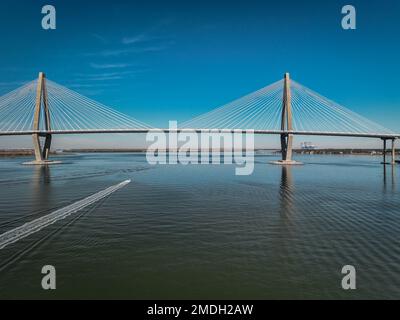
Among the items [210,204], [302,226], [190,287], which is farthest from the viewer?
[210,204]

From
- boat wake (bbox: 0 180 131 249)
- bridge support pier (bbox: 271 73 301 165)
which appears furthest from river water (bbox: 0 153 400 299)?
bridge support pier (bbox: 271 73 301 165)

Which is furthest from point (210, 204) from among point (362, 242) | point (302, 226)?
point (362, 242)

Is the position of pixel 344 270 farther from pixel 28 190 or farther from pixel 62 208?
pixel 28 190

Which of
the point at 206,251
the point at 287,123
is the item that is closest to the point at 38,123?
the point at 287,123

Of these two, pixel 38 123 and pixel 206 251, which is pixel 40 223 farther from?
pixel 38 123

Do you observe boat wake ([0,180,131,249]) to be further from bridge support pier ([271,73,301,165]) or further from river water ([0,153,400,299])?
bridge support pier ([271,73,301,165])

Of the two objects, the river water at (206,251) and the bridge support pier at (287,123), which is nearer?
the river water at (206,251)

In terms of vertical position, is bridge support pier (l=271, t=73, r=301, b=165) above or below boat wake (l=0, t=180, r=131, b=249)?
above

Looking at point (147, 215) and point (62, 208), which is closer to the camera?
point (147, 215)

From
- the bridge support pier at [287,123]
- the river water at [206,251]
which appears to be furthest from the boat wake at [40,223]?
the bridge support pier at [287,123]

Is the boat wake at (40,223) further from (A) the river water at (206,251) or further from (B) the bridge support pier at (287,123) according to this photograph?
(B) the bridge support pier at (287,123)

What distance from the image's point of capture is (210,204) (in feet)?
67.9
